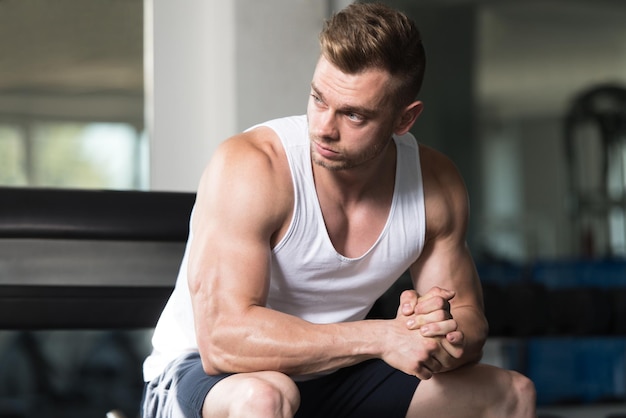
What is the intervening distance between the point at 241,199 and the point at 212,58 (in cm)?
145

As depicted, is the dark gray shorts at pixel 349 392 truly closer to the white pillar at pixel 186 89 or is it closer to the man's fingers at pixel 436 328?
the man's fingers at pixel 436 328

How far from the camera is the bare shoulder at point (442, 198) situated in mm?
1839

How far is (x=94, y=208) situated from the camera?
2260 millimetres

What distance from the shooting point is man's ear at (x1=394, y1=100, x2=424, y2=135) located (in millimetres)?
1748

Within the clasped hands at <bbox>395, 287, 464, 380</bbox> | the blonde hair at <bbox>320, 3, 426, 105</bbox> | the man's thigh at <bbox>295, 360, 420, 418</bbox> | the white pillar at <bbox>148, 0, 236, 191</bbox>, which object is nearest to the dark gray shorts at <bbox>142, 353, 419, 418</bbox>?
the man's thigh at <bbox>295, 360, 420, 418</bbox>

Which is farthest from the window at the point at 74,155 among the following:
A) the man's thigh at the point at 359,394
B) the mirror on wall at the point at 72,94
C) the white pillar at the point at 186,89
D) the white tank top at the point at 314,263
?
the man's thigh at the point at 359,394

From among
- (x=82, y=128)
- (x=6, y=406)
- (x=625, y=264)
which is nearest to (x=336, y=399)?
(x=6, y=406)

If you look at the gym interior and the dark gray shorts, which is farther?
the gym interior

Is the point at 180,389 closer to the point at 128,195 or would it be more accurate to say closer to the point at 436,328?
the point at 436,328

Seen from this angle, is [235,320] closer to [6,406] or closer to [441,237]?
[441,237]

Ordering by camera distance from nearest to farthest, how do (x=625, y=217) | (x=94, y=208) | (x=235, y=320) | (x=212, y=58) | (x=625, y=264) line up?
(x=235, y=320) → (x=94, y=208) → (x=212, y=58) → (x=625, y=264) → (x=625, y=217)

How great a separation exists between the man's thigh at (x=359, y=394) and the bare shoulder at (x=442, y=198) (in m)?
0.30

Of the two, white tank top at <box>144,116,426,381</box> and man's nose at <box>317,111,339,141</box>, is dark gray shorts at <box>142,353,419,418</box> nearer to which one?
white tank top at <box>144,116,426,381</box>

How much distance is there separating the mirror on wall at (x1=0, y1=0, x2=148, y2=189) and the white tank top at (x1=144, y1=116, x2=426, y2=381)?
4.29 feet
